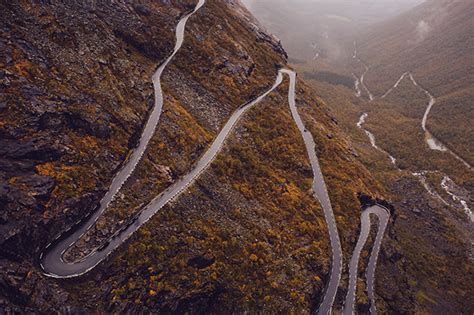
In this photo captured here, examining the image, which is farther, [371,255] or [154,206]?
[371,255]

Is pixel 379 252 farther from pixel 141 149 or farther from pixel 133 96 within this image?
pixel 133 96

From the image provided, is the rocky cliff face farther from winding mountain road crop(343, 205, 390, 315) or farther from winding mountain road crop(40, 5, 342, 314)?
winding mountain road crop(343, 205, 390, 315)

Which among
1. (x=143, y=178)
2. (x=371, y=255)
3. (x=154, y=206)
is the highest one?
(x=371, y=255)

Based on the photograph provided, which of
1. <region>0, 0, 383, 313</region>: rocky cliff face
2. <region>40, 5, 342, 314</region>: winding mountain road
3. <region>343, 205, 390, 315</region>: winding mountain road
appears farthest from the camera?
<region>343, 205, 390, 315</region>: winding mountain road

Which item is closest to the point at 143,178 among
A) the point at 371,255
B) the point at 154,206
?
the point at 154,206

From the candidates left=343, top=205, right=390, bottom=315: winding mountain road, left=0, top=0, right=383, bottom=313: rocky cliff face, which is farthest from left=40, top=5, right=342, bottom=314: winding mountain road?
left=343, top=205, right=390, bottom=315: winding mountain road

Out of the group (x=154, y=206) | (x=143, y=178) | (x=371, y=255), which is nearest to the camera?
(x=154, y=206)

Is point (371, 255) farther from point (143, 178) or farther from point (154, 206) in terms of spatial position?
point (143, 178)

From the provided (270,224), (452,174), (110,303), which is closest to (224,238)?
(270,224)

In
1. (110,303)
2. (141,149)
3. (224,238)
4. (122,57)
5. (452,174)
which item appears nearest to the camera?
(110,303)
